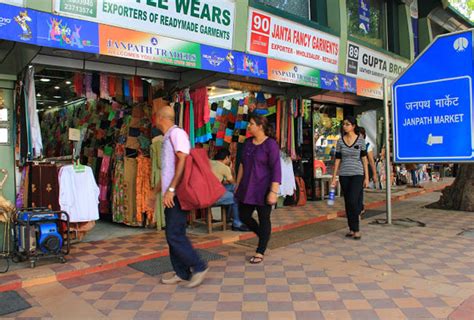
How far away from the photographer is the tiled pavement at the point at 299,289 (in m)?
3.29

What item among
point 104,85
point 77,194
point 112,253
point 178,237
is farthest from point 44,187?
point 178,237

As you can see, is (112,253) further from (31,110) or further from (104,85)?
(104,85)

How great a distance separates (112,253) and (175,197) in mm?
1797

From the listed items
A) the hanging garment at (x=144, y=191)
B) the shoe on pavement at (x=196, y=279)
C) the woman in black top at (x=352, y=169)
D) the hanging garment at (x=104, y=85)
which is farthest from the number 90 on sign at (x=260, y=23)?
the shoe on pavement at (x=196, y=279)

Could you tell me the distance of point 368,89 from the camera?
9773 mm

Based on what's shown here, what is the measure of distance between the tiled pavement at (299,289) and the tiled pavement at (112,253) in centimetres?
12

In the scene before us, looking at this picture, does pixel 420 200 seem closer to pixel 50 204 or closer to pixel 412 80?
pixel 412 80

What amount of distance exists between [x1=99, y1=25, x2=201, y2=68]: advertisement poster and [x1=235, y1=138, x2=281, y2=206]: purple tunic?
190 centimetres

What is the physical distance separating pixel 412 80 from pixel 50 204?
5.79m

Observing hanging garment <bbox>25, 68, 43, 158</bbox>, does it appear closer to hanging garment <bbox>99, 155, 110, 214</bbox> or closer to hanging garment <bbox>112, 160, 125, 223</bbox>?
hanging garment <bbox>112, 160, 125, 223</bbox>

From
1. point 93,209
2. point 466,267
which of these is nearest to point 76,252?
point 93,209

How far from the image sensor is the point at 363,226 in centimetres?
680

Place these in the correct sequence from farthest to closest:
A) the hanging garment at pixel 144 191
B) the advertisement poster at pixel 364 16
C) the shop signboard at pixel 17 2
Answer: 1. the advertisement poster at pixel 364 16
2. the hanging garment at pixel 144 191
3. the shop signboard at pixel 17 2

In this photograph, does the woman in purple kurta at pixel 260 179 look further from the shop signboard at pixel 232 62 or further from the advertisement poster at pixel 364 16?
the advertisement poster at pixel 364 16
